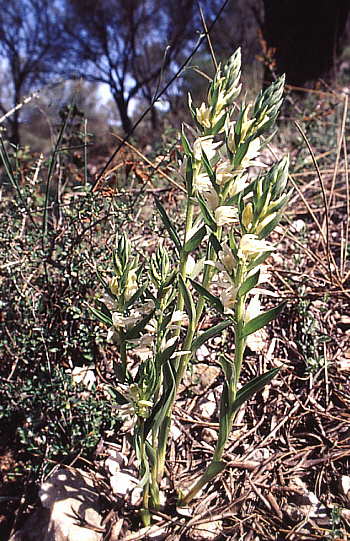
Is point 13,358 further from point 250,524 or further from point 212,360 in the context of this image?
point 250,524

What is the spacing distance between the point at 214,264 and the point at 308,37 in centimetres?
434

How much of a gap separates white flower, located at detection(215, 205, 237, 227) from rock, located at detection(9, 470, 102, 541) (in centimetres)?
88

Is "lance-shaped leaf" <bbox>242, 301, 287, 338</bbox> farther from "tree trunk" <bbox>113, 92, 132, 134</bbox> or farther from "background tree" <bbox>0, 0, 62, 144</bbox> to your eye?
"background tree" <bbox>0, 0, 62, 144</bbox>

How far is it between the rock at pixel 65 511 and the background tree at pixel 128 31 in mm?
10272

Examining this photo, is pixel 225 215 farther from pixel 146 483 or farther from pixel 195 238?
pixel 146 483

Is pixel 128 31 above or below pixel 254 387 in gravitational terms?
above

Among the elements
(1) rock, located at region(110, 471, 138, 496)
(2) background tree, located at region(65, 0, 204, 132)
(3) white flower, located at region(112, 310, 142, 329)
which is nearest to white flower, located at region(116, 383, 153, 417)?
(3) white flower, located at region(112, 310, 142, 329)

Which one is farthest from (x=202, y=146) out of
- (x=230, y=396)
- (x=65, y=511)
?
(x=65, y=511)

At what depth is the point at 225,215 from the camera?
31.4 inches

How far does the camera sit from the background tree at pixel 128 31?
10461mm

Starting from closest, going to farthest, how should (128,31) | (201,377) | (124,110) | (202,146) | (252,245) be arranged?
(252,245) → (202,146) → (201,377) → (124,110) → (128,31)

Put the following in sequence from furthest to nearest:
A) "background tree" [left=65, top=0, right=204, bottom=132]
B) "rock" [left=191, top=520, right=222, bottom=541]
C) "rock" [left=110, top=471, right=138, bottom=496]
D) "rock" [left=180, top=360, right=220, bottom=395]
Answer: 1. "background tree" [left=65, top=0, right=204, bottom=132]
2. "rock" [left=180, top=360, right=220, bottom=395]
3. "rock" [left=110, top=471, right=138, bottom=496]
4. "rock" [left=191, top=520, right=222, bottom=541]

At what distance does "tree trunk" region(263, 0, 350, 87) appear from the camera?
13.7 feet

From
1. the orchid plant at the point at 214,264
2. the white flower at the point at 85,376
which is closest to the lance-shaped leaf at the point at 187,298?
the orchid plant at the point at 214,264
